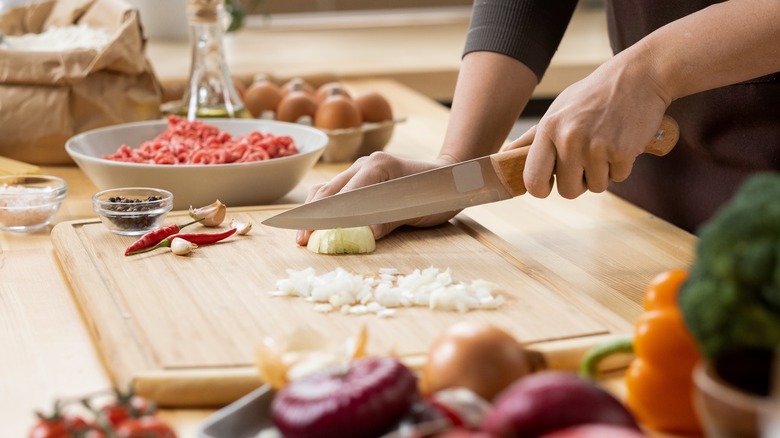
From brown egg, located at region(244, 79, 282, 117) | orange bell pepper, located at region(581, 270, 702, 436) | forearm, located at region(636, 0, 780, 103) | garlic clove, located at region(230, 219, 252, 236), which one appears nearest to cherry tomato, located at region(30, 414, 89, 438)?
orange bell pepper, located at region(581, 270, 702, 436)

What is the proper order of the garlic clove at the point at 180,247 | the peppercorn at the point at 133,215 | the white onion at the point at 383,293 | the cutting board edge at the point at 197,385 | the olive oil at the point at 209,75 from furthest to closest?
the olive oil at the point at 209,75 < the peppercorn at the point at 133,215 < the garlic clove at the point at 180,247 < the white onion at the point at 383,293 < the cutting board edge at the point at 197,385

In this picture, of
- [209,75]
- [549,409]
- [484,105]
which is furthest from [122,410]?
[209,75]

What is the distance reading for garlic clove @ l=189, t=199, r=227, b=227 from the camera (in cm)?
145

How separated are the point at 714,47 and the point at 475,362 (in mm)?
639

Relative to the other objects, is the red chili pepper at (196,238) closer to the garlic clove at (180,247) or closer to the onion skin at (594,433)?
the garlic clove at (180,247)

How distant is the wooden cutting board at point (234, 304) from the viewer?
0.96 metres

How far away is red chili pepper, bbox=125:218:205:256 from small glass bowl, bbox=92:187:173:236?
0.05 meters

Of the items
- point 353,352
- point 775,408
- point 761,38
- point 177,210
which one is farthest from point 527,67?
point 775,408

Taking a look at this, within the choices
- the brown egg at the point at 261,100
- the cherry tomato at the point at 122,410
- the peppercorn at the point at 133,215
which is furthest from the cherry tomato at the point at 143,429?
the brown egg at the point at 261,100

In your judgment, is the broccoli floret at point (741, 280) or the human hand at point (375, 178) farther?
the human hand at point (375, 178)

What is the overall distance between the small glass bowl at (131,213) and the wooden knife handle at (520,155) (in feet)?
1.64

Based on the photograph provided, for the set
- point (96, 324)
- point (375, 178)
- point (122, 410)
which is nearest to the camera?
point (122, 410)

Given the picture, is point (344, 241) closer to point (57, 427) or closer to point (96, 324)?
point (96, 324)

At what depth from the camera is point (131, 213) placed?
4.64ft
